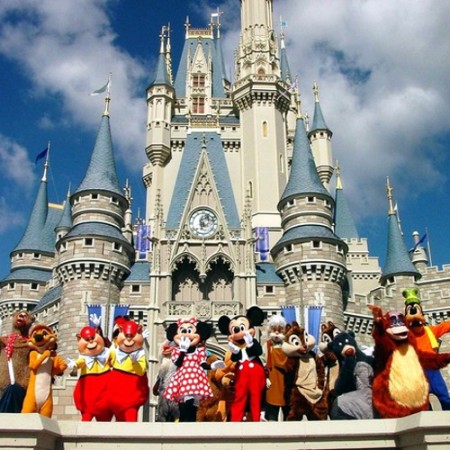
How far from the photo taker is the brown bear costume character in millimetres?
8594

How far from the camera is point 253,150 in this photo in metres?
37.2

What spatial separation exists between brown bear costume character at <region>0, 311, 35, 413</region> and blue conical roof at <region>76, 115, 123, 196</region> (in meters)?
19.8

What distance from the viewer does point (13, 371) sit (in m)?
8.96

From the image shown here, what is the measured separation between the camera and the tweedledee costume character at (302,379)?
30.4 ft

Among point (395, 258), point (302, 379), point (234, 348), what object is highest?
point (395, 258)

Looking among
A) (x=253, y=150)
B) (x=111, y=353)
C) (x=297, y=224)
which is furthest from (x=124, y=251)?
(x=111, y=353)

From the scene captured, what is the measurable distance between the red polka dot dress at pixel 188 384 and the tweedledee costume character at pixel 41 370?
1824 mm

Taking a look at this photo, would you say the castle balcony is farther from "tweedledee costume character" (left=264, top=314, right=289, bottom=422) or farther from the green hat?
the green hat

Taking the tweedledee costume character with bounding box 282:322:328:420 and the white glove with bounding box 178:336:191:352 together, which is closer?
the tweedledee costume character with bounding box 282:322:328:420

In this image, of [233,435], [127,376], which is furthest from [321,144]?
[233,435]

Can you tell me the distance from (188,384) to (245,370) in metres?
0.96

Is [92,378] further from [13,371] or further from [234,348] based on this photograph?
[234,348]

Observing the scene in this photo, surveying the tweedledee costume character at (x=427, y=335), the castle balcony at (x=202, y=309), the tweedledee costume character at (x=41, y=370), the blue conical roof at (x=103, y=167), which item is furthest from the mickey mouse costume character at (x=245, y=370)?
the blue conical roof at (x=103, y=167)

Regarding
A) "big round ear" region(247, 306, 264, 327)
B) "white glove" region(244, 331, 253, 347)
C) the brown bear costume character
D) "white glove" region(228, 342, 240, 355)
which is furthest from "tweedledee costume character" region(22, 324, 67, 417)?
"big round ear" region(247, 306, 264, 327)
